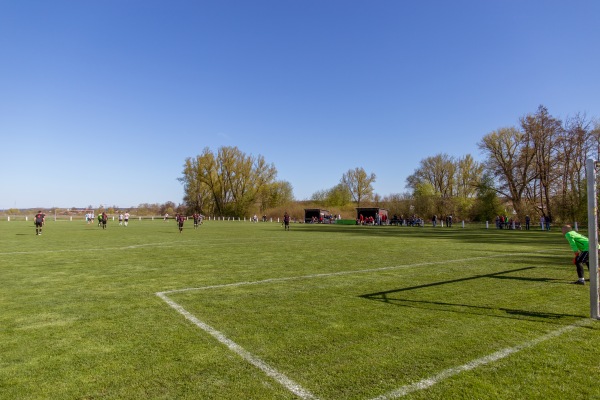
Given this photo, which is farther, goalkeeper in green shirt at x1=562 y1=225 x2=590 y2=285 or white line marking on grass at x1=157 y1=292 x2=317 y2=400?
goalkeeper in green shirt at x1=562 y1=225 x2=590 y2=285

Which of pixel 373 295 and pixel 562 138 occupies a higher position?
pixel 562 138

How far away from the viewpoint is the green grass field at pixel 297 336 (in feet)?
11.6

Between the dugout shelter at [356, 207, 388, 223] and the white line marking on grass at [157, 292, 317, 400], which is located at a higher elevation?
the dugout shelter at [356, 207, 388, 223]

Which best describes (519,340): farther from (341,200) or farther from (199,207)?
(199,207)

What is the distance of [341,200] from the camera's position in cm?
8550

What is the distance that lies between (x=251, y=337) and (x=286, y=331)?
0.52 m

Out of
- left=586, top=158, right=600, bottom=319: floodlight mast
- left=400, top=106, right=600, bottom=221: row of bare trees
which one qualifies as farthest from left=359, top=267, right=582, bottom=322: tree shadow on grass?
left=400, top=106, right=600, bottom=221: row of bare trees

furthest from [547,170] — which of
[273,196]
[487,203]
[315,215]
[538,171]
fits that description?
[273,196]

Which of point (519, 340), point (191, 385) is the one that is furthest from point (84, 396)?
point (519, 340)

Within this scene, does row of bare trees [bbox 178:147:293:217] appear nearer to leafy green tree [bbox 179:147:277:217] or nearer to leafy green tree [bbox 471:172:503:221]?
leafy green tree [bbox 179:147:277:217]

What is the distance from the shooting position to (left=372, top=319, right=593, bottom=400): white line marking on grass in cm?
341

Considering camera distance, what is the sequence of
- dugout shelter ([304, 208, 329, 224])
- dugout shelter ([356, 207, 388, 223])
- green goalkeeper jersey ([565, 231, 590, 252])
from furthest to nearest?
dugout shelter ([304, 208, 329, 224]) → dugout shelter ([356, 207, 388, 223]) → green goalkeeper jersey ([565, 231, 590, 252])

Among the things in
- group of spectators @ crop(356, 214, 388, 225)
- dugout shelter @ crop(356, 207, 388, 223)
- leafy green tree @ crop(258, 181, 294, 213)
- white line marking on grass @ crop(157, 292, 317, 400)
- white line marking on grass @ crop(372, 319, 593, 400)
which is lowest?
white line marking on grass @ crop(372, 319, 593, 400)

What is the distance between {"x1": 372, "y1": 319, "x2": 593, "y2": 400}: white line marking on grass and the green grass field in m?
0.02
